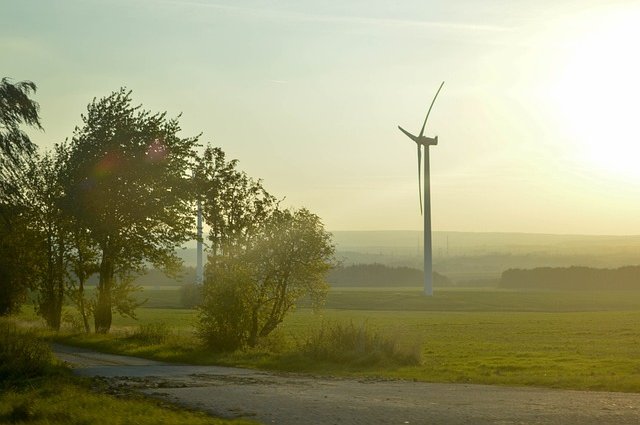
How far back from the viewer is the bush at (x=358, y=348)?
94.3ft

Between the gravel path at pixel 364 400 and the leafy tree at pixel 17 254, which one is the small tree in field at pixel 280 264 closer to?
the gravel path at pixel 364 400

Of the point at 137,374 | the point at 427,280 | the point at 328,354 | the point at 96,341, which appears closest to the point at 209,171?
the point at 96,341

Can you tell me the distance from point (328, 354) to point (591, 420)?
49.0 feet

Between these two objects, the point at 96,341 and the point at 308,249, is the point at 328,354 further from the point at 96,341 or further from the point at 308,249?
the point at 96,341

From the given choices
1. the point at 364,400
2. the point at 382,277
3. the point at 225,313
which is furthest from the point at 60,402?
the point at 382,277

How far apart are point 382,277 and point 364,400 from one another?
171 metres

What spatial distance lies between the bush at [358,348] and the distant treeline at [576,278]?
11649 centimetres

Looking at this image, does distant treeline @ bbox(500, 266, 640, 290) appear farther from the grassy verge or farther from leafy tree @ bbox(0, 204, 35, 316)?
the grassy verge

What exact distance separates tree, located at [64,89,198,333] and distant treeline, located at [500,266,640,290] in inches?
4309

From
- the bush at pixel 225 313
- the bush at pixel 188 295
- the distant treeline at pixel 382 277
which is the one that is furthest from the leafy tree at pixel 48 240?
the distant treeline at pixel 382 277

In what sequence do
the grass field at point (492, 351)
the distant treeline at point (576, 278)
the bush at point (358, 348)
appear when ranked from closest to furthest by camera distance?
the grass field at point (492, 351) < the bush at point (358, 348) < the distant treeline at point (576, 278)

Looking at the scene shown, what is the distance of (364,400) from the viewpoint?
1803 centimetres

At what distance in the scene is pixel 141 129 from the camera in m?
41.9

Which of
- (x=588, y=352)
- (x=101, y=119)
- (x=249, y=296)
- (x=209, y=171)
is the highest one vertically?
(x=101, y=119)
